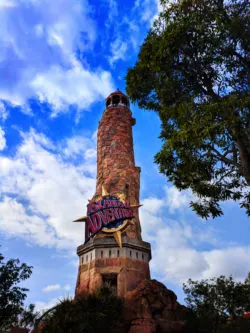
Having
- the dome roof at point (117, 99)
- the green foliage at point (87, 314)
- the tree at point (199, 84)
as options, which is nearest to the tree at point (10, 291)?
the green foliage at point (87, 314)

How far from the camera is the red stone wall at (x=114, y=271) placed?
89.4 feet

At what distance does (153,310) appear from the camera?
2456 cm

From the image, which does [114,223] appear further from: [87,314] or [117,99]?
[117,99]

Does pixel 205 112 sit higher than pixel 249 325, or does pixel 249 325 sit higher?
pixel 205 112

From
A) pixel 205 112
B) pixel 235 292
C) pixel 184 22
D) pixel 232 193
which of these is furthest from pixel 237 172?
pixel 235 292

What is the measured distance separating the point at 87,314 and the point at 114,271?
711 centimetres

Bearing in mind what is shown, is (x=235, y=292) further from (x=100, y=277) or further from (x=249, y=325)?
(x=100, y=277)

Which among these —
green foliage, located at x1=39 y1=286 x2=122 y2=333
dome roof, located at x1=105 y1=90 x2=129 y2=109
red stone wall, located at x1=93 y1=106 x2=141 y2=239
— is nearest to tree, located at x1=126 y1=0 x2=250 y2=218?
green foliage, located at x1=39 y1=286 x2=122 y2=333

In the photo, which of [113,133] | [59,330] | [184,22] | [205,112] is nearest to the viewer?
[205,112]

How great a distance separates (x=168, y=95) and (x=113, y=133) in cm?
2051

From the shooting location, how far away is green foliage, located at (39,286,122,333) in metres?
19.8

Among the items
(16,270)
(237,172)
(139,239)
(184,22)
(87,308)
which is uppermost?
(184,22)

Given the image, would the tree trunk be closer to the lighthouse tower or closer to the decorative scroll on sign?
the lighthouse tower

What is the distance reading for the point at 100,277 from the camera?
27719mm
